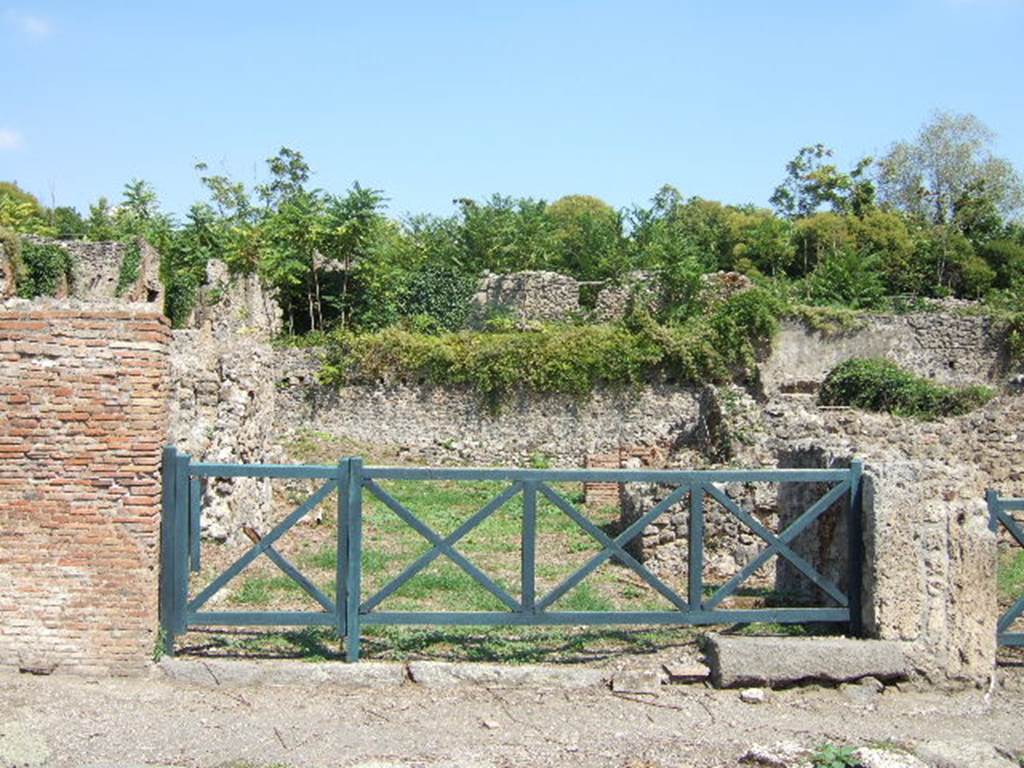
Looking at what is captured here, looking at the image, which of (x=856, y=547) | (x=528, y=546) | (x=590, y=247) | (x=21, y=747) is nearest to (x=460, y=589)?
(x=528, y=546)

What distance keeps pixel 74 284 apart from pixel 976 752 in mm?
27926

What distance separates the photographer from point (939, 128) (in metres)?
47.2

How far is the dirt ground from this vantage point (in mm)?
5023

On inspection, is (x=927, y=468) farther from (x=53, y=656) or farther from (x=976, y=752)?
(x=53, y=656)

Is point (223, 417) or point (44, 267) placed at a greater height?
point (44, 267)

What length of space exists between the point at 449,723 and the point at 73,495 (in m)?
2.46

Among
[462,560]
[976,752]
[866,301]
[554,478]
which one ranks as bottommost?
[976,752]

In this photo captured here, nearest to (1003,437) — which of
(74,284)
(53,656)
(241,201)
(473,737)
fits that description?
(473,737)

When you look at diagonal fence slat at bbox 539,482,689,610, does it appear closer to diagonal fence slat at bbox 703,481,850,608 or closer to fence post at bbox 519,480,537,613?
fence post at bbox 519,480,537,613

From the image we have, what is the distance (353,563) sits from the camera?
20.1 ft

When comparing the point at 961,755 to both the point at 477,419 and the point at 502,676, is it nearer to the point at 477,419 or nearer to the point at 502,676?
the point at 502,676

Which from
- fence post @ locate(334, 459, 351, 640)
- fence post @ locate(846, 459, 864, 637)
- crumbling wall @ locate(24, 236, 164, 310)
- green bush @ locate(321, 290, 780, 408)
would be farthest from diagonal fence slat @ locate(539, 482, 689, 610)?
crumbling wall @ locate(24, 236, 164, 310)

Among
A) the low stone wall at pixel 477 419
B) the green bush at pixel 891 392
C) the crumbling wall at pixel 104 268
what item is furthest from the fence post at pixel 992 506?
the crumbling wall at pixel 104 268

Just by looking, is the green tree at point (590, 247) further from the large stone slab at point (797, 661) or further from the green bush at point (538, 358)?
the large stone slab at point (797, 661)
